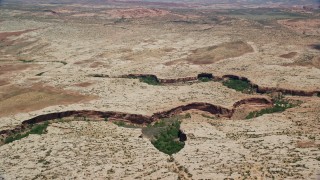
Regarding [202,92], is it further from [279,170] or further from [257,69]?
[279,170]

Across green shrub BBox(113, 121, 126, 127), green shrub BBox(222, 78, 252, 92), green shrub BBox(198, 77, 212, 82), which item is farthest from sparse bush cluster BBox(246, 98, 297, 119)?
green shrub BBox(113, 121, 126, 127)

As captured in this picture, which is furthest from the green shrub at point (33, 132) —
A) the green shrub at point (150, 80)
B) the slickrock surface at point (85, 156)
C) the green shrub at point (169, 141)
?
the green shrub at point (150, 80)

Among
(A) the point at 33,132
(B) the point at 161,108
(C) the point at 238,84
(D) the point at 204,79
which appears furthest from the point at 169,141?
(D) the point at 204,79

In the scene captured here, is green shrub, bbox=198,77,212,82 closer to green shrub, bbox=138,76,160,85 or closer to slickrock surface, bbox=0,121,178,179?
green shrub, bbox=138,76,160,85

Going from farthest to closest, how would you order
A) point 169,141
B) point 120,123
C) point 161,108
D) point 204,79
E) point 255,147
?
point 204,79
point 161,108
point 120,123
point 169,141
point 255,147

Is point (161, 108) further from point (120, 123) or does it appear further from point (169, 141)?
point (169, 141)
